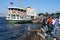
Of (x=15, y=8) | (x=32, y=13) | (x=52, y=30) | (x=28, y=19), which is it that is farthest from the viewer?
(x=32, y=13)

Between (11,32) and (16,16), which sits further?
(16,16)

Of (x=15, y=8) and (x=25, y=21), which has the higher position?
(x=15, y=8)

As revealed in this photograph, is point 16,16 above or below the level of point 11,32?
above

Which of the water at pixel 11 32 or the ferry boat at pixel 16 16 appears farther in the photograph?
the ferry boat at pixel 16 16

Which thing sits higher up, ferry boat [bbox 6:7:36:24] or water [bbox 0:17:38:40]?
ferry boat [bbox 6:7:36:24]

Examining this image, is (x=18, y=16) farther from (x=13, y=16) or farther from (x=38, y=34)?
(x=38, y=34)

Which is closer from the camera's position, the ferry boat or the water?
the water

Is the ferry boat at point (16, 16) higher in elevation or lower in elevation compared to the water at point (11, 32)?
higher

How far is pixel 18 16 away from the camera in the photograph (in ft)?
221

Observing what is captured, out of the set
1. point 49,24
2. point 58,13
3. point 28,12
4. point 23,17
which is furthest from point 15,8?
point 49,24

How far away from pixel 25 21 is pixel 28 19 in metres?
2.95

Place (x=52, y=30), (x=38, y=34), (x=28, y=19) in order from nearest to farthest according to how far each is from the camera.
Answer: (x=38, y=34)
(x=52, y=30)
(x=28, y=19)

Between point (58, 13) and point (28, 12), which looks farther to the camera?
point (28, 12)

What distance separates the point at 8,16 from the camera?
67.3 metres
